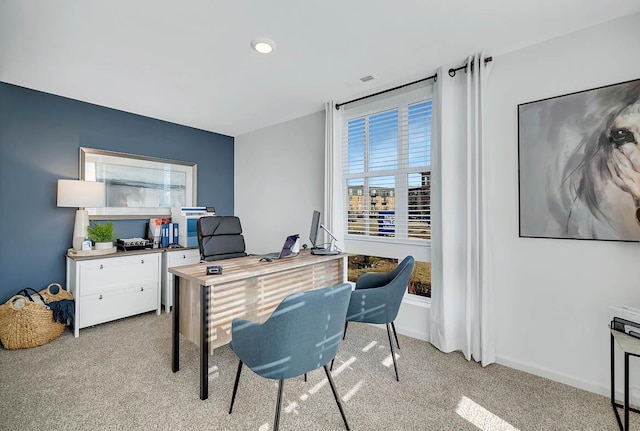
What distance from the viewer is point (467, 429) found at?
1.65 meters

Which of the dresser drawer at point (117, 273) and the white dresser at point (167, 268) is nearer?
the dresser drawer at point (117, 273)

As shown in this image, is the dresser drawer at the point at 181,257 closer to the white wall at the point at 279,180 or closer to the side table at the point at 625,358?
the white wall at the point at 279,180

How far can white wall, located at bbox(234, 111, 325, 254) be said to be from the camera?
376cm

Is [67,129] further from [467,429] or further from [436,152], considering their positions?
[467,429]

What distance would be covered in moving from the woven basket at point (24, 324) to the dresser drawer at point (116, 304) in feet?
0.83

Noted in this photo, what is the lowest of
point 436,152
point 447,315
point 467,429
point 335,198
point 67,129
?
point 467,429

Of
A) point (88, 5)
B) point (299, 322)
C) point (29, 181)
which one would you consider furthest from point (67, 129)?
point (299, 322)

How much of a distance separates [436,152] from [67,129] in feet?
13.0

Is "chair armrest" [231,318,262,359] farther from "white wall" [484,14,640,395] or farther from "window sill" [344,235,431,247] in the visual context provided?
"white wall" [484,14,640,395]

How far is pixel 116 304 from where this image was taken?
3201 millimetres

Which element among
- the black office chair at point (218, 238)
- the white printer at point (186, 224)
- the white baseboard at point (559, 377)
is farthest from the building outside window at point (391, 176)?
the white printer at point (186, 224)

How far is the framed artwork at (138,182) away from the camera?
348cm

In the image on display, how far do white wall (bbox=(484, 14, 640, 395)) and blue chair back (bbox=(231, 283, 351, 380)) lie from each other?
165 centimetres

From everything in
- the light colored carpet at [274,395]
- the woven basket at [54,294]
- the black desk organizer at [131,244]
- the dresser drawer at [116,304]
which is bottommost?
the light colored carpet at [274,395]
